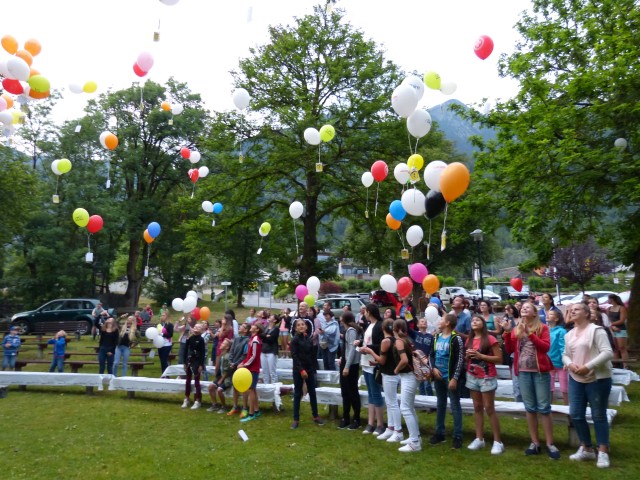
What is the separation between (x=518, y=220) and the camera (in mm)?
13562

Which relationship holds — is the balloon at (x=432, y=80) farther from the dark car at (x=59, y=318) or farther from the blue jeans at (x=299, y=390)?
the dark car at (x=59, y=318)

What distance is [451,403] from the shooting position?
5949 mm

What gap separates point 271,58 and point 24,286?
61.8 ft

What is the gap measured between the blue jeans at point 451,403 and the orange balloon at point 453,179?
2.60m

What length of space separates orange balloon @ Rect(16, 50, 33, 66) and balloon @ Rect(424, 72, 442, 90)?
25.1ft

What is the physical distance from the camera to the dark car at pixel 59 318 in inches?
725

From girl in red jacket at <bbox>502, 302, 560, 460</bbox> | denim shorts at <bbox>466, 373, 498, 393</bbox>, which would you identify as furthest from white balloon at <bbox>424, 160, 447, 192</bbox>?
denim shorts at <bbox>466, 373, 498, 393</bbox>

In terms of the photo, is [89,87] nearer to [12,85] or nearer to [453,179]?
[12,85]

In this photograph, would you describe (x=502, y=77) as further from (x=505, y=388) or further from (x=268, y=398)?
(x=268, y=398)

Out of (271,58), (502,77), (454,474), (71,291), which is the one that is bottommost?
(454,474)

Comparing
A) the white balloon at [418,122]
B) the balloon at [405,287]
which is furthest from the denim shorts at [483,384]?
the white balloon at [418,122]

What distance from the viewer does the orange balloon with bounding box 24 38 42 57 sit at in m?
10.1

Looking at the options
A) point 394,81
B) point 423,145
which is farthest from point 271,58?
point 423,145

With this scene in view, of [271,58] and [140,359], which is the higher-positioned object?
[271,58]
